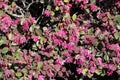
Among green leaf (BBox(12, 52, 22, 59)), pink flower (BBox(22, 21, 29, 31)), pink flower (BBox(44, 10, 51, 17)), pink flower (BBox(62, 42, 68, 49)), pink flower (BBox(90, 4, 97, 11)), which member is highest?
pink flower (BBox(90, 4, 97, 11))

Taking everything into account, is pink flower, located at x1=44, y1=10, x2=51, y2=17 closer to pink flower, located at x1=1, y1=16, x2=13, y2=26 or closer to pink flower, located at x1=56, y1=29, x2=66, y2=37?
pink flower, located at x1=56, y1=29, x2=66, y2=37

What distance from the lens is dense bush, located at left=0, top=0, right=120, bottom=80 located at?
3.20 meters

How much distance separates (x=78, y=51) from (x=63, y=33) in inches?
8.4

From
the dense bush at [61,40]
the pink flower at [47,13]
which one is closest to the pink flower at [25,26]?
the dense bush at [61,40]

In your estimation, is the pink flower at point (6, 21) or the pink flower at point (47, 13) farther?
the pink flower at point (47, 13)

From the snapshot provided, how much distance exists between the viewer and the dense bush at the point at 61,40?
3195mm

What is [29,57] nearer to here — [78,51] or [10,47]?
[10,47]

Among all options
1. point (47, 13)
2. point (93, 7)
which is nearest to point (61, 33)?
point (47, 13)

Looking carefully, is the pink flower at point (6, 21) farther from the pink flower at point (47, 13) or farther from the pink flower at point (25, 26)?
the pink flower at point (47, 13)

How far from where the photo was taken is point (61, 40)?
324 cm

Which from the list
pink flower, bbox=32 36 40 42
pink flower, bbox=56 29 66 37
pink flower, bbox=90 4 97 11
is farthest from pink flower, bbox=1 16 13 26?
pink flower, bbox=90 4 97 11

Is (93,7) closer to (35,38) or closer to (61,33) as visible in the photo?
(61,33)

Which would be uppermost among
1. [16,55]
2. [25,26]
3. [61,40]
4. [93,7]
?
[93,7]

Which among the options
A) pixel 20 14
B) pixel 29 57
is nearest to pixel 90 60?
pixel 29 57
